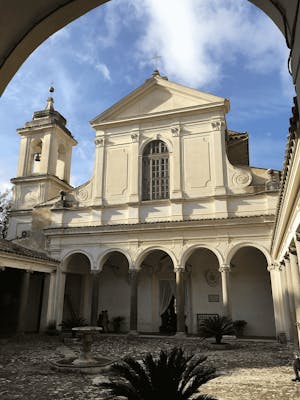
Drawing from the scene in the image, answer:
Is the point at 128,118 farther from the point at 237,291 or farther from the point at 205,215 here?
the point at 237,291

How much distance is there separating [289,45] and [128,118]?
19185mm

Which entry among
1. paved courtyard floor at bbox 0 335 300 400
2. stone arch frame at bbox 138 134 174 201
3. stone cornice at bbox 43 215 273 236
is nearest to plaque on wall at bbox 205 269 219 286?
stone cornice at bbox 43 215 273 236

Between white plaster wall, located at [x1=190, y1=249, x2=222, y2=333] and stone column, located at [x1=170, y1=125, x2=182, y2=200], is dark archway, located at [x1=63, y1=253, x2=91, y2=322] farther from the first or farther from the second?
stone column, located at [x1=170, y1=125, x2=182, y2=200]

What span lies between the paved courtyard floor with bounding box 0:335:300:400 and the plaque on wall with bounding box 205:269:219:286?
152 inches

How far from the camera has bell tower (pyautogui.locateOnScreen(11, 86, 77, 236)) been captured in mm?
22500

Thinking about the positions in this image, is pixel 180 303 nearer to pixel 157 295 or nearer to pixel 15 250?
pixel 157 295

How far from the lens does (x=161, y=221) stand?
60.0 ft

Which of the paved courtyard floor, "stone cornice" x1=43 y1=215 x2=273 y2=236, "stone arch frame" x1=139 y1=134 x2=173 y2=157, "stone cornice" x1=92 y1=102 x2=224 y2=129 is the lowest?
the paved courtyard floor

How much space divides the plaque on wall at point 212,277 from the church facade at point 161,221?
0.05 meters

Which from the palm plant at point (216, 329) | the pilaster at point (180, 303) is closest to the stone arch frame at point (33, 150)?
the pilaster at point (180, 303)

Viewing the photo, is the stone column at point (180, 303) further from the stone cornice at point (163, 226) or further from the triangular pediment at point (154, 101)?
the triangular pediment at point (154, 101)

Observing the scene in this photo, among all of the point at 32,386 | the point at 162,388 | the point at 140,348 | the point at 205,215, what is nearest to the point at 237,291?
the point at 205,215

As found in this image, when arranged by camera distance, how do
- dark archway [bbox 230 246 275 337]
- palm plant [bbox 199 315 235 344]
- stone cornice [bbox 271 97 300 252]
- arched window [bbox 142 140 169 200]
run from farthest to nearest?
arched window [bbox 142 140 169 200]
dark archway [bbox 230 246 275 337]
palm plant [bbox 199 315 235 344]
stone cornice [bbox 271 97 300 252]

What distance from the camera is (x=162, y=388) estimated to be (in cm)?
435
